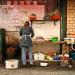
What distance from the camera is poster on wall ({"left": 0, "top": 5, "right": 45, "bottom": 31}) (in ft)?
61.6

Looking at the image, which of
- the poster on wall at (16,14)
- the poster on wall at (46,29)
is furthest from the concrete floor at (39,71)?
the poster on wall at (16,14)

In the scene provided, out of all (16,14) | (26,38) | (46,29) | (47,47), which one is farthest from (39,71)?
(16,14)

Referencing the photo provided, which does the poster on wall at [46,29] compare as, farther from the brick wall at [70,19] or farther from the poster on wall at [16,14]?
the brick wall at [70,19]

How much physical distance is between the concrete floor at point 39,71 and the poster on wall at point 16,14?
2192 mm

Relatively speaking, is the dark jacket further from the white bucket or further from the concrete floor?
the concrete floor

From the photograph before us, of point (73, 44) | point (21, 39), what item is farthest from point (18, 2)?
point (73, 44)

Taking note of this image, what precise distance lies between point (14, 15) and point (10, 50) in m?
1.68

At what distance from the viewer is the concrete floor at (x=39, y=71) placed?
16125 millimetres

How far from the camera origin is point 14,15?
18859mm

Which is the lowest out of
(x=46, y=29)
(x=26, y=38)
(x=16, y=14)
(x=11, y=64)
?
(x=11, y=64)

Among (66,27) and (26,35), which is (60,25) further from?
(26,35)

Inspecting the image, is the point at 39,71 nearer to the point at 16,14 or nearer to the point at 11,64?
the point at 11,64

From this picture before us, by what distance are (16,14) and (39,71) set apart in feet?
11.6

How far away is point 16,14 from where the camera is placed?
1886 cm
